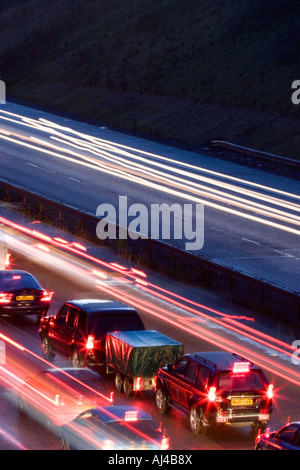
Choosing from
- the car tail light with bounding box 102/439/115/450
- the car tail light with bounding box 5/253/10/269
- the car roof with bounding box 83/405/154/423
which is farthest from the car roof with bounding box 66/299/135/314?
the car tail light with bounding box 5/253/10/269

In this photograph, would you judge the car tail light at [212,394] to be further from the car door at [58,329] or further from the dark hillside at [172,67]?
the dark hillside at [172,67]

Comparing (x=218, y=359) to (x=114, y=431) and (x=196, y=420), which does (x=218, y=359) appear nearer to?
(x=196, y=420)

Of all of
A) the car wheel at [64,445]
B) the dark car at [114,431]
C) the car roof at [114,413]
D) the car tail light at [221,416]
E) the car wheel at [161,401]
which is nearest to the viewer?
the dark car at [114,431]

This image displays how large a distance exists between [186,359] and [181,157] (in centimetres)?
4096

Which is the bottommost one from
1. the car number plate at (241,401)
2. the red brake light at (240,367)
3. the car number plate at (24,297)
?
the car number plate at (241,401)

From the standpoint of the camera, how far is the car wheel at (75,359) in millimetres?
24634

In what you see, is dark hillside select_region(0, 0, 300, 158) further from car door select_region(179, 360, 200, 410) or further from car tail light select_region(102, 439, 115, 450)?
car tail light select_region(102, 439, 115, 450)

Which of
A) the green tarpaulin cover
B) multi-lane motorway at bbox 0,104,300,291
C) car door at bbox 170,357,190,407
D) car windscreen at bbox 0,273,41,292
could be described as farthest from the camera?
multi-lane motorway at bbox 0,104,300,291

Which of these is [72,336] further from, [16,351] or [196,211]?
[196,211]

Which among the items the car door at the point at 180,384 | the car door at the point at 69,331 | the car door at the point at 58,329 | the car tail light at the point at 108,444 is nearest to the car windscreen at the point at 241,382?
the car door at the point at 180,384

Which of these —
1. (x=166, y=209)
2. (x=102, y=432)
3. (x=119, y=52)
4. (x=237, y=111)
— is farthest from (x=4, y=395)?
(x=119, y=52)

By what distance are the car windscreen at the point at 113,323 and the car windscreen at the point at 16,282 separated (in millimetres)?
5472

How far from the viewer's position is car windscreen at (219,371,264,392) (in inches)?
784

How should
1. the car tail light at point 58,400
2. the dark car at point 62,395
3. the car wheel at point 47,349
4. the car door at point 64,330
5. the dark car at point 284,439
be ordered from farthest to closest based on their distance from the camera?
the car wheel at point 47,349, the car door at point 64,330, the car tail light at point 58,400, the dark car at point 62,395, the dark car at point 284,439
